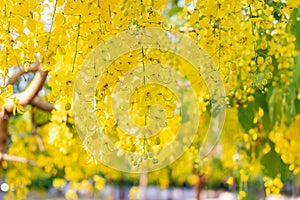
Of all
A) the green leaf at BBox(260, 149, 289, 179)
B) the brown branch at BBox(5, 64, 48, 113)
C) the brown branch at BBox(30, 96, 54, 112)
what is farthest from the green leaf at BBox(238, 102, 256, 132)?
the brown branch at BBox(30, 96, 54, 112)

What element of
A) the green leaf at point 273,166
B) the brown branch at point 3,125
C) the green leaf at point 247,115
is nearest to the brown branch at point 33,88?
the brown branch at point 3,125

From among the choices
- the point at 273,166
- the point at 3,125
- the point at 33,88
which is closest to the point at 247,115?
the point at 273,166

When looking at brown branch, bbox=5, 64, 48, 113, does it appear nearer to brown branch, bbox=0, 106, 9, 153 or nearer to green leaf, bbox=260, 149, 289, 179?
brown branch, bbox=0, 106, 9, 153

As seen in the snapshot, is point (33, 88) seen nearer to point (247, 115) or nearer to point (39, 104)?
point (39, 104)

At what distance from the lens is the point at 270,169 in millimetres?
2035

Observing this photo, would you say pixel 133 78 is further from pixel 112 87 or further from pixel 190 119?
pixel 190 119

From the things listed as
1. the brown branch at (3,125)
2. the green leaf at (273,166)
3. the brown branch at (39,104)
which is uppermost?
the brown branch at (39,104)

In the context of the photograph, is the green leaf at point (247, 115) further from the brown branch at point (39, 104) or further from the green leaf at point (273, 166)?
the brown branch at point (39, 104)

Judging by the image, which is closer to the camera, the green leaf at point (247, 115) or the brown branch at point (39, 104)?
the green leaf at point (247, 115)

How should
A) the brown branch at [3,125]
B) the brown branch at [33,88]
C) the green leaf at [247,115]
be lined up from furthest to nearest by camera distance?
the brown branch at [3,125] → the brown branch at [33,88] → the green leaf at [247,115]

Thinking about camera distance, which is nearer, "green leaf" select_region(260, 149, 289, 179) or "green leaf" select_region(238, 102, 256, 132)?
"green leaf" select_region(238, 102, 256, 132)

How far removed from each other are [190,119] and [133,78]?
1407 millimetres

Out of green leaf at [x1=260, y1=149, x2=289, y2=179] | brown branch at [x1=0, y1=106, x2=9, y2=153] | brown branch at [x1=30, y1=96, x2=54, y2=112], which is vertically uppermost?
brown branch at [x1=30, y1=96, x2=54, y2=112]

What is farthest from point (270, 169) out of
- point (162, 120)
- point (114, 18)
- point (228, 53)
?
point (114, 18)
